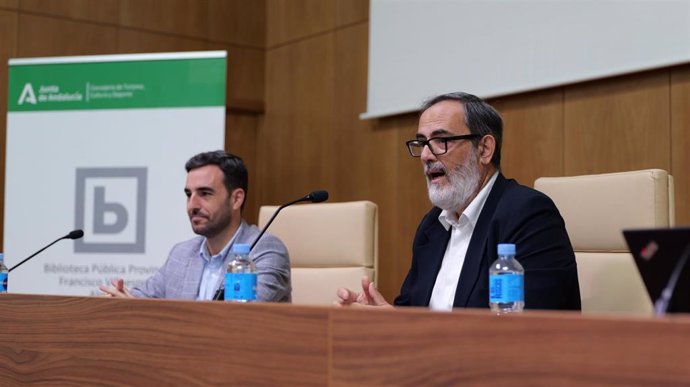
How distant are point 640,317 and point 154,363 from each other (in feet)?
3.34

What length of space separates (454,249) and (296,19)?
349 cm

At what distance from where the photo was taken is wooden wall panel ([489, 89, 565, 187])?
4129 millimetres

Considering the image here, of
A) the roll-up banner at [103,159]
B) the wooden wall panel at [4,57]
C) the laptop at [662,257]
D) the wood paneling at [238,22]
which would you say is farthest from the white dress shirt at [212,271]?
the wood paneling at [238,22]

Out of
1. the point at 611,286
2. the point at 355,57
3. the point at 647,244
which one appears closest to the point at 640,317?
the point at 647,244

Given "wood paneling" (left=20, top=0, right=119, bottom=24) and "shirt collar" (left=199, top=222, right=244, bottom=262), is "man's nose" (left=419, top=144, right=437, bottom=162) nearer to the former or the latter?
"shirt collar" (left=199, top=222, right=244, bottom=262)

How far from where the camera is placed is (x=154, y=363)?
5.86 feet

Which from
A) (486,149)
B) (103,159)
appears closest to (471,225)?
(486,149)

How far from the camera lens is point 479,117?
2.67 m

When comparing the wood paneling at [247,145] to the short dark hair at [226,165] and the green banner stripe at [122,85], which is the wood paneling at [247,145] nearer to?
the green banner stripe at [122,85]

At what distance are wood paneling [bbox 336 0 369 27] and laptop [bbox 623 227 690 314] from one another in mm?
4006

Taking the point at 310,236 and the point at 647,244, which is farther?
the point at 310,236

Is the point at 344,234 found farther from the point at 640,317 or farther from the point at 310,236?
the point at 640,317

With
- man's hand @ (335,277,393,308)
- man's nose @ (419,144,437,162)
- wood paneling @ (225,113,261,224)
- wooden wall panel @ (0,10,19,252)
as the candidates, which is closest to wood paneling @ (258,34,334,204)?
wood paneling @ (225,113,261,224)

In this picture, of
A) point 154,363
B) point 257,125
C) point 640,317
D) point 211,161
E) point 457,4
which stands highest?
point 457,4
